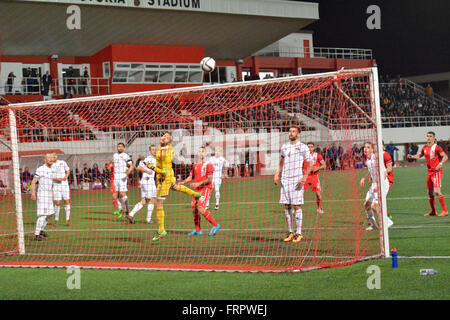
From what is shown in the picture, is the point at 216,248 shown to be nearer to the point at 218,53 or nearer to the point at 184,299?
the point at 184,299

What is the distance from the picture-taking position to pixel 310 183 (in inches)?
537

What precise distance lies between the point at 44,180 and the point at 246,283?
6.67 m

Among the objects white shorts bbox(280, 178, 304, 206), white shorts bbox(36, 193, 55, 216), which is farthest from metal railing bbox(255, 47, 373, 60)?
white shorts bbox(280, 178, 304, 206)

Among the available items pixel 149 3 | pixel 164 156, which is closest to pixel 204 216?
pixel 164 156

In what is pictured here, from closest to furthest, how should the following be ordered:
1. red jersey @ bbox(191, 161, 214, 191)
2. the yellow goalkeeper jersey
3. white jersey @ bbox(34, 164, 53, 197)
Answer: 1. the yellow goalkeeper jersey
2. red jersey @ bbox(191, 161, 214, 191)
3. white jersey @ bbox(34, 164, 53, 197)

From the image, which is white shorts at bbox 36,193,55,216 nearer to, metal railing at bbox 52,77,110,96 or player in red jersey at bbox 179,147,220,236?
player in red jersey at bbox 179,147,220,236

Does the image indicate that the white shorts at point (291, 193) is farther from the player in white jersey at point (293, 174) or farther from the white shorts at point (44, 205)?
the white shorts at point (44, 205)

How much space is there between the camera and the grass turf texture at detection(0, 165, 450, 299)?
6.09m

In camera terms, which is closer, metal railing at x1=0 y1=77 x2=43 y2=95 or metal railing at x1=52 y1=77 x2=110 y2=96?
metal railing at x1=0 y1=77 x2=43 y2=95

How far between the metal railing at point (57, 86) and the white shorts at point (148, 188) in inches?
789

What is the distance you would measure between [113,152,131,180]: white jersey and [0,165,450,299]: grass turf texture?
695 centimetres

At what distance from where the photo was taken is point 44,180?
11.8m

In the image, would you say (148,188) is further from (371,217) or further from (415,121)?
(415,121)
